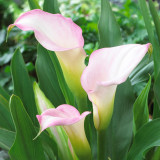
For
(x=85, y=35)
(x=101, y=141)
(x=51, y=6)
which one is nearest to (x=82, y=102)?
(x=101, y=141)

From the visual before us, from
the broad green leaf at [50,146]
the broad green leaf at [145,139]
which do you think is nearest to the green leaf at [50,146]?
the broad green leaf at [50,146]

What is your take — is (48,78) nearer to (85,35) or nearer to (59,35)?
(59,35)

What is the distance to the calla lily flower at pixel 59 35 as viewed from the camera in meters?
0.28

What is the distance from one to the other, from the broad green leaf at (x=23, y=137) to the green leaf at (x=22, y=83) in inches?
4.6

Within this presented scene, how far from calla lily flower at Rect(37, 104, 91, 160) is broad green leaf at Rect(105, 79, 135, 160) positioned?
11cm

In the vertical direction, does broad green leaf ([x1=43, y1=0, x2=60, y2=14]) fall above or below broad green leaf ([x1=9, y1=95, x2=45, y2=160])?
above

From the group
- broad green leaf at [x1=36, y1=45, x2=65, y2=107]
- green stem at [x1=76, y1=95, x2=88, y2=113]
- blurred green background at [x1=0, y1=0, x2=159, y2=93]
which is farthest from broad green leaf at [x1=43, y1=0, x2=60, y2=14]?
blurred green background at [x1=0, y1=0, x2=159, y2=93]

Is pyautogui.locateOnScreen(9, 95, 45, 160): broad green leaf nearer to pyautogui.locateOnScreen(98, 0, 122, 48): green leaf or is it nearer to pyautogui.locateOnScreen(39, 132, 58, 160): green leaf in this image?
pyautogui.locateOnScreen(39, 132, 58, 160): green leaf

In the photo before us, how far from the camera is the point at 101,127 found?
1.03 ft

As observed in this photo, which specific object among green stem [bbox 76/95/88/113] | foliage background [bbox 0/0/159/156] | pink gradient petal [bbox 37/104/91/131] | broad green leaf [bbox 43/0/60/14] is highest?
broad green leaf [bbox 43/0/60/14]

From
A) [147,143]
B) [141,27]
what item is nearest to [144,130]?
[147,143]

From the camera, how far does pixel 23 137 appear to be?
312 mm

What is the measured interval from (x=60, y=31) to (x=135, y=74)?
204 millimetres

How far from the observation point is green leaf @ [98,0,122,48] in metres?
0.43
